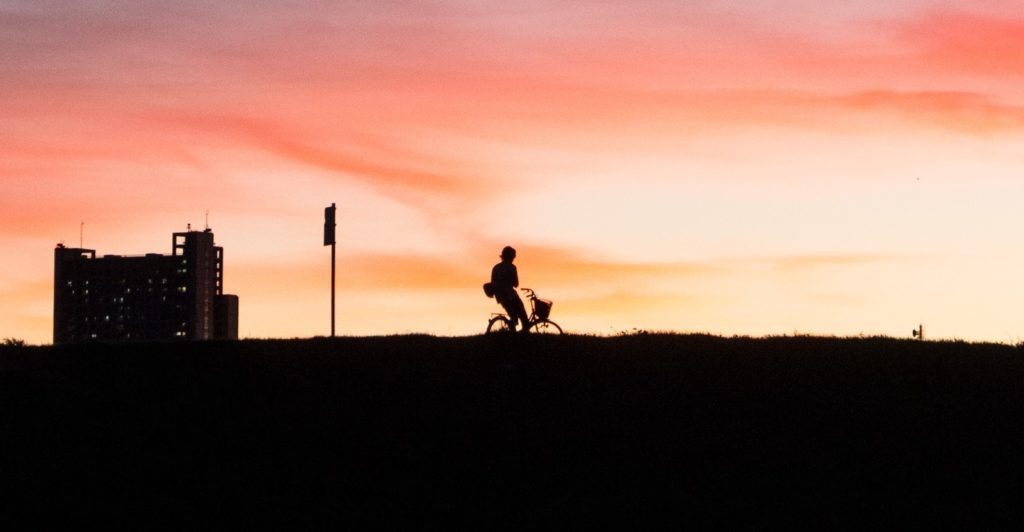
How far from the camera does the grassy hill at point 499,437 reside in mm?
21781

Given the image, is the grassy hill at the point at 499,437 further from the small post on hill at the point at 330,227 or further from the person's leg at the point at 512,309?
the small post on hill at the point at 330,227

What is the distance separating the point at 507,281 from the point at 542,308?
1.34m

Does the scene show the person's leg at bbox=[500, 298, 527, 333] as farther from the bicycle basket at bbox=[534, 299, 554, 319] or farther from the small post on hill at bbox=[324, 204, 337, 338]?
the small post on hill at bbox=[324, 204, 337, 338]

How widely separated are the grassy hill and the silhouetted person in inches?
32.8

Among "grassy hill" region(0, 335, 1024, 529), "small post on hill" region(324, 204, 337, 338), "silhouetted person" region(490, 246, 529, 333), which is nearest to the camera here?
"grassy hill" region(0, 335, 1024, 529)

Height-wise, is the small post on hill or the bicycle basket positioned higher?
the small post on hill

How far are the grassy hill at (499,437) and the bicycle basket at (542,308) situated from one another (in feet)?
2.93

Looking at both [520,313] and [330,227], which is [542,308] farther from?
[330,227]

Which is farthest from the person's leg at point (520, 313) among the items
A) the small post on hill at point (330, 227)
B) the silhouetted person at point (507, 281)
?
the small post on hill at point (330, 227)

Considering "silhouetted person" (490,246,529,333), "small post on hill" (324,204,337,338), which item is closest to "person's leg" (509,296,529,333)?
"silhouetted person" (490,246,529,333)

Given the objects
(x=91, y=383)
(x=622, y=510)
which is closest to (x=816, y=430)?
(x=622, y=510)

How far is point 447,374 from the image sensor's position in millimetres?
28750

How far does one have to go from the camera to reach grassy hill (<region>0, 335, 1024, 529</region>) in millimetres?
21781

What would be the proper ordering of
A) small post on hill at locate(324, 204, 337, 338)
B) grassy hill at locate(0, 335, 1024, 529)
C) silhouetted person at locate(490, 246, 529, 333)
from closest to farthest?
grassy hill at locate(0, 335, 1024, 529)
silhouetted person at locate(490, 246, 529, 333)
small post on hill at locate(324, 204, 337, 338)
